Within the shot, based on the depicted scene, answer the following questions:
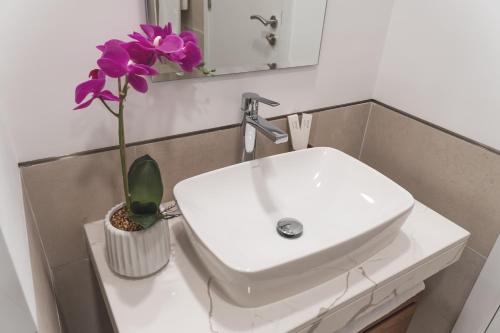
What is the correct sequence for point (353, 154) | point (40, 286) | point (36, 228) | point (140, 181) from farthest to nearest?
point (353, 154)
point (36, 228)
point (140, 181)
point (40, 286)

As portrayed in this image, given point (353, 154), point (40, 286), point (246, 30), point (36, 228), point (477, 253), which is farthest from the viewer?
point (353, 154)

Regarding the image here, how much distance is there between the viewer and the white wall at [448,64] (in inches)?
36.3

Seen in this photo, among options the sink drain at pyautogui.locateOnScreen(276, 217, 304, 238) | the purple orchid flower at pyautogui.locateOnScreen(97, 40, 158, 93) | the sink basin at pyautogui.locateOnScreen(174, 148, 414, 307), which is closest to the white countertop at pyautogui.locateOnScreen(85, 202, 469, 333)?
the sink basin at pyautogui.locateOnScreen(174, 148, 414, 307)

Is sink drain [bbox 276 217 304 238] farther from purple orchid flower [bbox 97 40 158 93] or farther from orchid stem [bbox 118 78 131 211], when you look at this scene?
purple orchid flower [bbox 97 40 158 93]

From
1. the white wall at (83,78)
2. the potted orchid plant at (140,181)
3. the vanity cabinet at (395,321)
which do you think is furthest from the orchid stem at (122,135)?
the vanity cabinet at (395,321)

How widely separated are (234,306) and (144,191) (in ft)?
0.94

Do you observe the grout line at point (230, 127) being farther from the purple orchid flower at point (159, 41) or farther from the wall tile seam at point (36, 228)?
the purple orchid flower at point (159, 41)

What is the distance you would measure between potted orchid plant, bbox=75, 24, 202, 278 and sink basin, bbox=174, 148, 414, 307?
81 millimetres

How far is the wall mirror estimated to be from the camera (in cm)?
81

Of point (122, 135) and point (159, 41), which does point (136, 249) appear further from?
point (159, 41)

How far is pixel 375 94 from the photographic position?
1241mm

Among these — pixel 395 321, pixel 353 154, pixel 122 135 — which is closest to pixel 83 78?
pixel 122 135

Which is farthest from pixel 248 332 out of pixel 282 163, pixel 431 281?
pixel 431 281

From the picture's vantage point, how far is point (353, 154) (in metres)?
1.31
